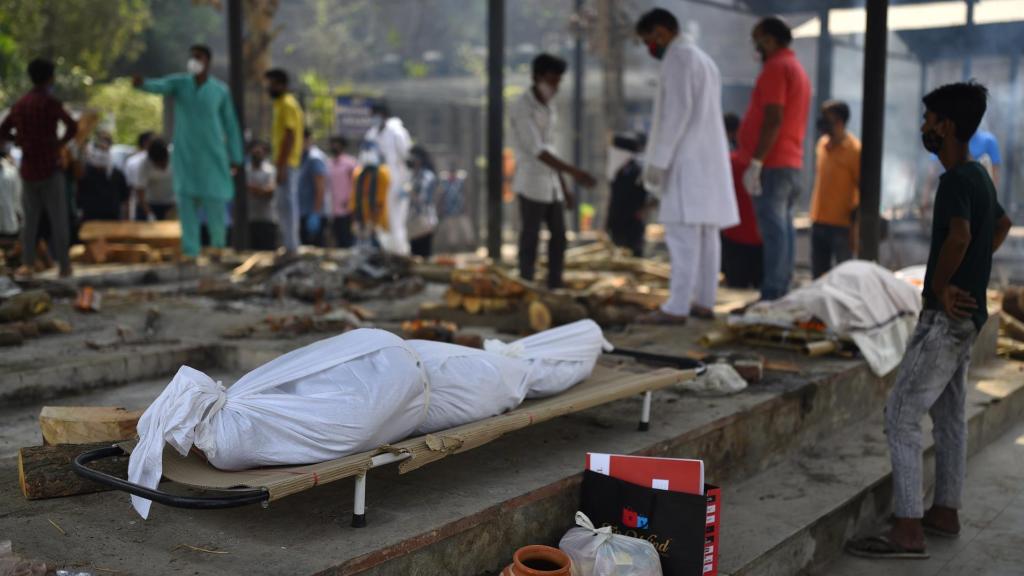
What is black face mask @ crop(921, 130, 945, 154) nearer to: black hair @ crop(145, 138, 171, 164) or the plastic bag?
the plastic bag

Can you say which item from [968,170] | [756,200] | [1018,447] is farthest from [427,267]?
[968,170]

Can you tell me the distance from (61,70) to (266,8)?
399 inches

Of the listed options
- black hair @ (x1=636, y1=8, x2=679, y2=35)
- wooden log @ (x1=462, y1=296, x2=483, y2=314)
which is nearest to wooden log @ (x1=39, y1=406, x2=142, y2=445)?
wooden log @ (x1=462, y1=296, x2=483, y2=314)

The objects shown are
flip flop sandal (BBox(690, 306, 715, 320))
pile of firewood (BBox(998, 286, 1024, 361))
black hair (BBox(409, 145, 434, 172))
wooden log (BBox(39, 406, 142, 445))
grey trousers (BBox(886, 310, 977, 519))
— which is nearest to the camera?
wooden log (BBox(39, 406, 142, 445))

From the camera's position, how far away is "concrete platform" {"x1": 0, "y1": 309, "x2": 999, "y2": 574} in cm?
278

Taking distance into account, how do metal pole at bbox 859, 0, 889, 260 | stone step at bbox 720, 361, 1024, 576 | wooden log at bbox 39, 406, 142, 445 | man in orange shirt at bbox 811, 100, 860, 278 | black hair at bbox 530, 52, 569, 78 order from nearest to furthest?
wooden log at bbox 39, 406, 142, 445 < stone step at bbox 720, 361, 1024, 576 < metal pole at bbox 859, 0, 889, 260 < black hair at bbox 530, 52, 569, 78 < man in orange shirt at bbox 811, 100, 860, 278

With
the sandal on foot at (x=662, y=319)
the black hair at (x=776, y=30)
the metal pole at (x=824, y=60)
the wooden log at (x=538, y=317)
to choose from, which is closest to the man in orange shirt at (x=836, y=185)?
the black hair at (x=776, y=30)

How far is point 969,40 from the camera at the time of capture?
1155 cm

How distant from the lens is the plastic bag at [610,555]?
311cm

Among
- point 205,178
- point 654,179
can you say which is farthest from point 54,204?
point 654,179

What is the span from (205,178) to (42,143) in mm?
1616

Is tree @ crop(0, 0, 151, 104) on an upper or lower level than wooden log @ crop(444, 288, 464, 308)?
upper

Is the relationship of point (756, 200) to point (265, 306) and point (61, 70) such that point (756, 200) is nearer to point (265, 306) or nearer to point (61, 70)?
point (265, 306)

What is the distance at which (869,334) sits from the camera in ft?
19.1
